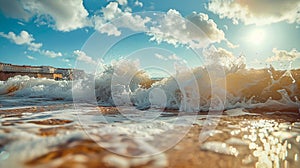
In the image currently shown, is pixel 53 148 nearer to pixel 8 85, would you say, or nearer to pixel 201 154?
pixel 201 154

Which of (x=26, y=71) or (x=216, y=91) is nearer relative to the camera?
(x=216, y=91)

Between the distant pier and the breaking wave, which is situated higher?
the distant pier

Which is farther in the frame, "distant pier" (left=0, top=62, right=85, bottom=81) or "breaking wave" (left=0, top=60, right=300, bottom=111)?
"distant pier" (left=0, top=62, right=85, bottom=81)

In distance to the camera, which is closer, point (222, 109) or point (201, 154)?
point (201, 154)

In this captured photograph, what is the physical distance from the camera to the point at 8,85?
10844mm

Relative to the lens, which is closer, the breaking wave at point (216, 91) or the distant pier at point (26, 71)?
the breaking wave at point (216, 91)

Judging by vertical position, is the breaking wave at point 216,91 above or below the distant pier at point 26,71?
below

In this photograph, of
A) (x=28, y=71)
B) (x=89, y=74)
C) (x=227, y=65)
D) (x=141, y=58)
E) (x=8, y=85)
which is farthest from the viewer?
(x=28, y=71)

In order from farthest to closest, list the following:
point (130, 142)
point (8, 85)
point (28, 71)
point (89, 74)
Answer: point (28, 71)
point (8, 85)
point (89, 74)
point (130, 142)

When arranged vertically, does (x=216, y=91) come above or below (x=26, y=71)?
below

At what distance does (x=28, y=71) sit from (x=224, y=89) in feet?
105

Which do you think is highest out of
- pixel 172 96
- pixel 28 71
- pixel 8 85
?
pixel 28 71

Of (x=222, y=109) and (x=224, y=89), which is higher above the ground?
(x=224, y=89)

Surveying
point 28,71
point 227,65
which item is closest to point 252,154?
point 227,65
